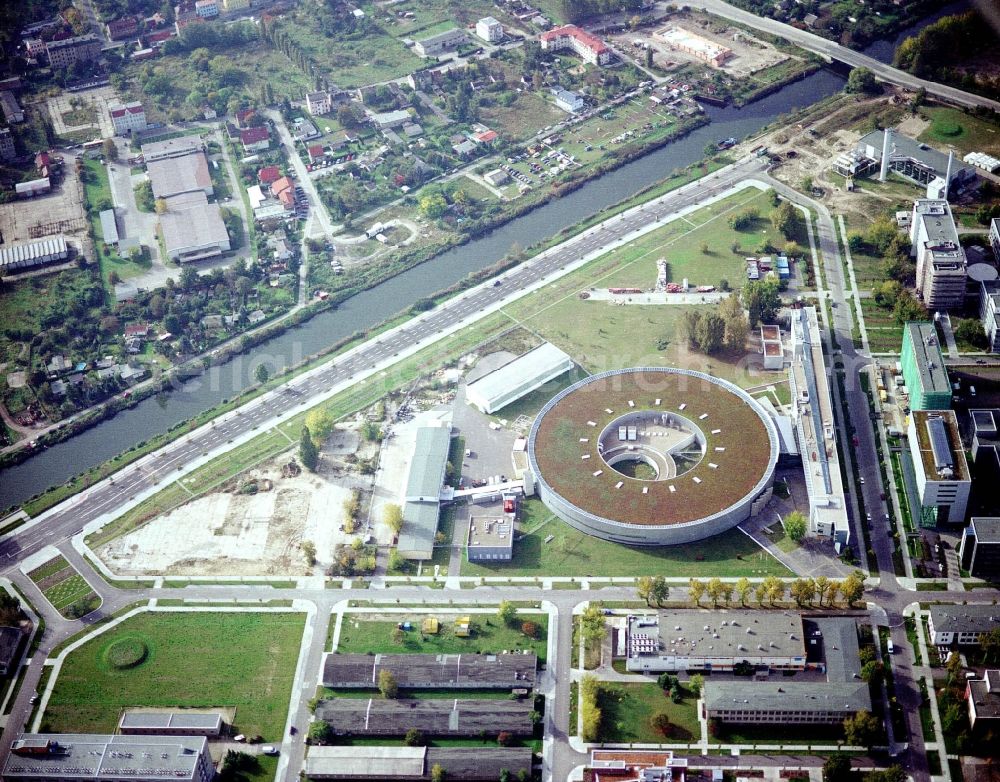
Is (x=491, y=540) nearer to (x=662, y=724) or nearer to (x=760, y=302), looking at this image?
(x=662, y=724)

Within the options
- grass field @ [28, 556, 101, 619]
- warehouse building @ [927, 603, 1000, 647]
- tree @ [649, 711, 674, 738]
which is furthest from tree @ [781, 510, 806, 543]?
grass field @ [28, 556, 101, 619]

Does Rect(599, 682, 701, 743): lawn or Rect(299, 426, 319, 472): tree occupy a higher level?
Rect(299, 426, 319, 472): tree

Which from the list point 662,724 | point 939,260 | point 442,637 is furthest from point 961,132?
point 442,637

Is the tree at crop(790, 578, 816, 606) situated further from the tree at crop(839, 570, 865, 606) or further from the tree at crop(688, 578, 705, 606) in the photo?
the tree at crop(688, 578, 705, 606)

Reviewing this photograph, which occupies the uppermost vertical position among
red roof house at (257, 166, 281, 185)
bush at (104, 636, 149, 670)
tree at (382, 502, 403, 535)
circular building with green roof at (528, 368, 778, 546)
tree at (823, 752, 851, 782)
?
red roof house at (257, 166, 281, 185)

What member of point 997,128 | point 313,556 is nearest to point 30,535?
point 313,556

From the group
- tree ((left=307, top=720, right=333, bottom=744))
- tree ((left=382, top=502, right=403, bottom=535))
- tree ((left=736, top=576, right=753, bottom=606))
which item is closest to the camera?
tree ((left=307, top=720, right=333, bottom=744))

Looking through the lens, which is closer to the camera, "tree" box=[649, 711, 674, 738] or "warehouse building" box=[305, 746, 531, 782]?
"warehouse building" box=[305, 746, 531, 782]

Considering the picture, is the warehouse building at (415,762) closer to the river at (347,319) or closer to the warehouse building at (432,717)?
the warehouse building at (432,717)
